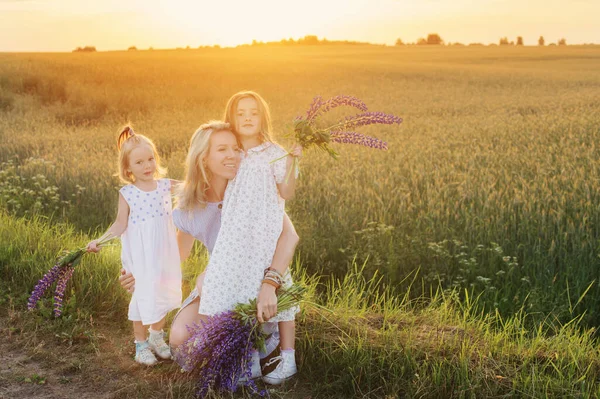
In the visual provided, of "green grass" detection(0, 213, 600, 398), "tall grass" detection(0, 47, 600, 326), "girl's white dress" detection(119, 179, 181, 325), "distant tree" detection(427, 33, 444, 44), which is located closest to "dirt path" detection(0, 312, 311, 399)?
"green grass" detection(0, 213, 600, 398)

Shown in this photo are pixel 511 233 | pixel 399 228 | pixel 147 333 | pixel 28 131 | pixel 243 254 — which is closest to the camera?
pixel 243 254

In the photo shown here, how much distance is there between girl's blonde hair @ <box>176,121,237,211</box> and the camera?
3.82 meters

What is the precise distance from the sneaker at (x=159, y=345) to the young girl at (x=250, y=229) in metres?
0.66

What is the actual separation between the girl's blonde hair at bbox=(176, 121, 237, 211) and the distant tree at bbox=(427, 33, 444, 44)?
94563 mm

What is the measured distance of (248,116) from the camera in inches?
145

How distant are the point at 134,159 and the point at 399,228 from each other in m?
3.57

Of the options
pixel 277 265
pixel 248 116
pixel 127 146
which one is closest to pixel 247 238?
pixel 277 265

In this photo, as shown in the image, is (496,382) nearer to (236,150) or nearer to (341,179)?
(236,150)

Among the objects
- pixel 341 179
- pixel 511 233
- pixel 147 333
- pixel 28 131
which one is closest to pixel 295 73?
pixel 28 131

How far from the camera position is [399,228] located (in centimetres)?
669

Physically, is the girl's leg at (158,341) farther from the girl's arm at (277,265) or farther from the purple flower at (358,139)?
the purple flower at (358,139)

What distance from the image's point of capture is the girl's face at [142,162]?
13.1ft

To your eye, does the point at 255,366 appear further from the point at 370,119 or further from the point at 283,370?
the point at 370,119

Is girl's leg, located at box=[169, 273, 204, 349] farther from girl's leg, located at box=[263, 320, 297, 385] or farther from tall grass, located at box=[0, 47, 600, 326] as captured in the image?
tall grass, located at box=[0, 47, 600, 326]
